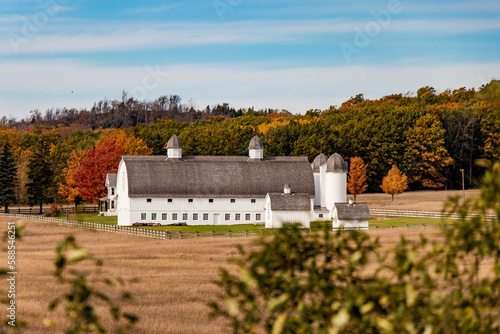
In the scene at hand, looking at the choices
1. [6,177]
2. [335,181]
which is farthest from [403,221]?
[6,177]

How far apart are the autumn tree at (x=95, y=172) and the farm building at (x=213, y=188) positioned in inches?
406

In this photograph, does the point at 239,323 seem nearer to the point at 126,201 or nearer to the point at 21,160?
the point at 126,201

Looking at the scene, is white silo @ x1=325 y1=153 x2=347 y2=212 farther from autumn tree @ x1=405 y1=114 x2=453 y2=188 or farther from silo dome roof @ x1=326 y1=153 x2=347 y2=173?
autumn tree @ x1=405 y1=114 x2=453 y2=188

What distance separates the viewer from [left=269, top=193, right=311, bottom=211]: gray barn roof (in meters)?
55.2

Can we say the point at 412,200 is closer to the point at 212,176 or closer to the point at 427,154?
the point at 427,154

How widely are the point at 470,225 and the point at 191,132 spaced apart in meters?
101

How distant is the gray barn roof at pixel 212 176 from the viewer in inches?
2372

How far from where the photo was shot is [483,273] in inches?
1161

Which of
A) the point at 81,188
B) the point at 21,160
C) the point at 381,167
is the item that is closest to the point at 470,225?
the point at 81,188

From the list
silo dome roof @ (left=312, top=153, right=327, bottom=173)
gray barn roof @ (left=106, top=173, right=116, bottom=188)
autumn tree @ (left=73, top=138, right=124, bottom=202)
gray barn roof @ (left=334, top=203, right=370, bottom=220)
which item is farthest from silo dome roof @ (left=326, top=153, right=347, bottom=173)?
autumn tree @ (left=73, top=138, right=124, bottom=202)

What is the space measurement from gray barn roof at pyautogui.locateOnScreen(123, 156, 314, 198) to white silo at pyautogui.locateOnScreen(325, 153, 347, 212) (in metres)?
1.81

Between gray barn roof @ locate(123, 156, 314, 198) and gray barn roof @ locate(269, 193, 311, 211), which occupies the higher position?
gray barn roof @ locate(123, 156, 314, 198)

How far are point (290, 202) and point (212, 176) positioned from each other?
9.91 meters

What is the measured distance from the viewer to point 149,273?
3231 centimetres
